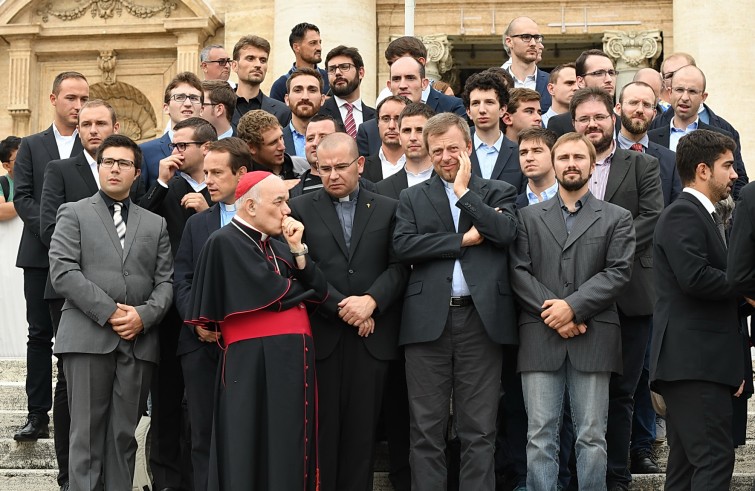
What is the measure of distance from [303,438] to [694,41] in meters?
9.65

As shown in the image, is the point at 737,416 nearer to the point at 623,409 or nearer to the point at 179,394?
the point at 623,409

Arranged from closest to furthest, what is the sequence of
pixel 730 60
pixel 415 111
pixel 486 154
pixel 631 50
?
pixel 415 111 → pixel 486 154 → pixel 730 60 → pixel 631 50

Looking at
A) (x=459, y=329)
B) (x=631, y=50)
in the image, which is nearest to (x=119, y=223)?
(x=459, y=329)

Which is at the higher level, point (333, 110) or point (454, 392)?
point (333, 110)

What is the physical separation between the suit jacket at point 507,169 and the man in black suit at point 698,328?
153 cm

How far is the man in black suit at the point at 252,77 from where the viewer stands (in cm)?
998

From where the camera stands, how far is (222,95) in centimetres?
876

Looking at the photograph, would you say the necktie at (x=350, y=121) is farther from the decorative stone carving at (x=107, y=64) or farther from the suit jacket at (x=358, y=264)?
the decorative stone carving at (x=107, y=64)

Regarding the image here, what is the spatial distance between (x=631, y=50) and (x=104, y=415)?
32.6ft

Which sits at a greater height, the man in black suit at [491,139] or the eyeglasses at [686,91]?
the eyeglasses at [686,91]

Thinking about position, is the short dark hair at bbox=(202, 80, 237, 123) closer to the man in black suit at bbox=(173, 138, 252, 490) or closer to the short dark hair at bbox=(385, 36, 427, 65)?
the man in black suit at bbox=(173, 138, 252, 490)

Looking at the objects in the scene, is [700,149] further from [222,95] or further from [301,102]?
[222,95]

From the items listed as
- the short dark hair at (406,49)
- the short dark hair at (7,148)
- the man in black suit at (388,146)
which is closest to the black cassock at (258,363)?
the man in black suit at (388,146)

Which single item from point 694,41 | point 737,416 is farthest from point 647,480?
point 694,41
